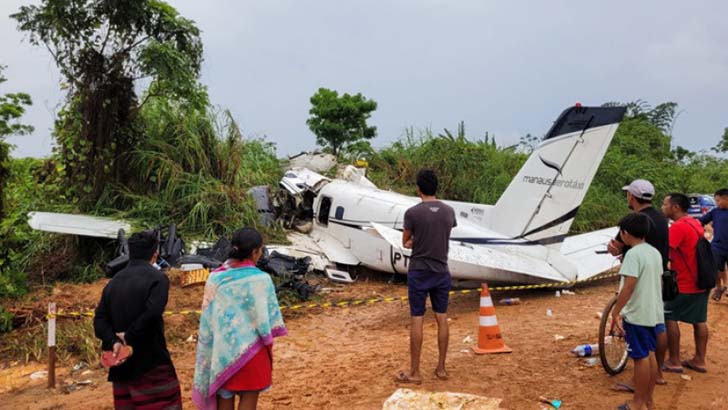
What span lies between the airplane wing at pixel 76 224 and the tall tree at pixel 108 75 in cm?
99

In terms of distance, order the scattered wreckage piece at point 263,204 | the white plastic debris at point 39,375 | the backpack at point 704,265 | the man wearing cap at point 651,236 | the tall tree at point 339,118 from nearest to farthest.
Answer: the man wearing cap at point 651,236
the backpack at point 704,265
the white plastic debris at point 39,375
the scattered wreckage piece at point 263,204
the tall tree at point 339,118

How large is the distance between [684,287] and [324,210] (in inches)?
304

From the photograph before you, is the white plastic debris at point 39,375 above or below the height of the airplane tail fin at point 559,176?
below

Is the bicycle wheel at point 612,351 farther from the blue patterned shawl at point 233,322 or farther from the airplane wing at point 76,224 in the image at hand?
the airplane wing at point 76,224

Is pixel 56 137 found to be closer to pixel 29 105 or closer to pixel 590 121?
pixel 29 105

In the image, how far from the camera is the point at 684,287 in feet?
16.3

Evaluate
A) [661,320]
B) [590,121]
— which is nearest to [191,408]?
[661,320]

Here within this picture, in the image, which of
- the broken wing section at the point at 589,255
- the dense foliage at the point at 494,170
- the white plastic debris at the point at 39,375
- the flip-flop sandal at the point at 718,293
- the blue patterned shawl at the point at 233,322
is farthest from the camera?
the dense foliage at the point at 494,170

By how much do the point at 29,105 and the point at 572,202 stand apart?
816cm

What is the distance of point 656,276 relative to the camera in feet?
13.6

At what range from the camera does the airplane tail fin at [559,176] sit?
8234 millimetres

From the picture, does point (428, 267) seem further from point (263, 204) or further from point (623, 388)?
point (263, 204)

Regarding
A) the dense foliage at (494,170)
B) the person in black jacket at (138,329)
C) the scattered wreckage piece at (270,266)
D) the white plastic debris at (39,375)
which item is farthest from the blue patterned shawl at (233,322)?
the dense foliage at (494,170)

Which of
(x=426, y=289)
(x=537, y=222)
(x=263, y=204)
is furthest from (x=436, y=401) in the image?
(x=263, y=204)
